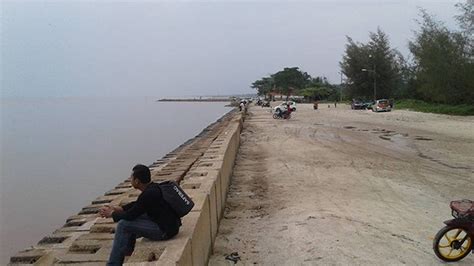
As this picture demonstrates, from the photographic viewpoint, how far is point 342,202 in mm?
9055

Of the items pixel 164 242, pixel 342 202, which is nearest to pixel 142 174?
pixel 164 242

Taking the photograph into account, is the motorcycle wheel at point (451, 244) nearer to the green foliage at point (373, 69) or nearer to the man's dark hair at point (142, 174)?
the man's dark hair at point (142, 174)

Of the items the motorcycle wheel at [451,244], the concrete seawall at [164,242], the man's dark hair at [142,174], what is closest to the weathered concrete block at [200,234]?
the concrete seawall at [164,242]

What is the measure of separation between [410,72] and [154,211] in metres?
65.5

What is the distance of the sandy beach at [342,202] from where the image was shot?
6.29 metres

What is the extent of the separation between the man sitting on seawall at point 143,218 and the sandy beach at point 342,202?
1523 mm

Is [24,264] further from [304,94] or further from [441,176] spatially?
[304,94]

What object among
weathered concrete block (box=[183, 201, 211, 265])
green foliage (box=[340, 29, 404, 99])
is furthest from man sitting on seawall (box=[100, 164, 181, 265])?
green foliage (box=[340, 29, 404, 99])

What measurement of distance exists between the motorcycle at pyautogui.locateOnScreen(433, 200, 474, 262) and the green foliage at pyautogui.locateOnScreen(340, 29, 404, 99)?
201ft

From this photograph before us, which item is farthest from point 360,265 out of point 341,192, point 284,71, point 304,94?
point 284,71

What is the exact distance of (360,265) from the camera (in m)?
5.77

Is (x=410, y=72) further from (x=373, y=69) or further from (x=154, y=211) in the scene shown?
(x=154, y=211)

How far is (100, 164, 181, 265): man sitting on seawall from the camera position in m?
4.61

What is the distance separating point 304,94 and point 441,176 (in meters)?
85.4
